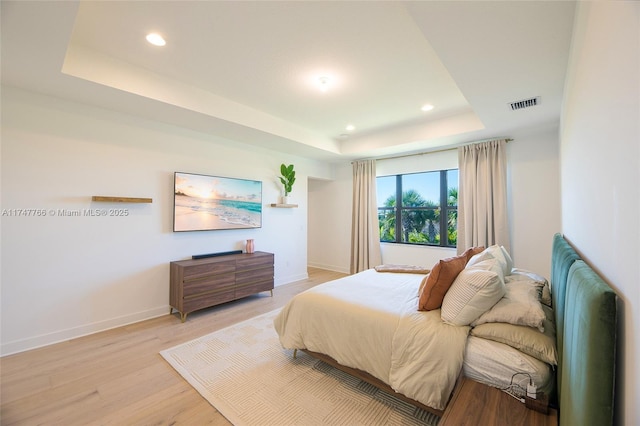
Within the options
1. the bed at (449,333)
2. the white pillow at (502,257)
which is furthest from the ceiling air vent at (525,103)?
the bed at (449,333)

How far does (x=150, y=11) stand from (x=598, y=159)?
2.80 meters

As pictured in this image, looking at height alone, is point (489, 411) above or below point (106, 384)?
above

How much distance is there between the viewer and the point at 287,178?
499 cm

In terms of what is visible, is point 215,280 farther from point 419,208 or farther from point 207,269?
point 419,208

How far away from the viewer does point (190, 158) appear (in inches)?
153

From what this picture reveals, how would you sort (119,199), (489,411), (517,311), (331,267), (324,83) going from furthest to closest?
(331,267) < (119,199) < (324,83) < (517,311) < (489,411)

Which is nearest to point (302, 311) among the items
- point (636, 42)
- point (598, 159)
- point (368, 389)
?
point (368, 389)

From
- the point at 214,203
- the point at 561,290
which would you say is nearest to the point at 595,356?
the point at 561,290

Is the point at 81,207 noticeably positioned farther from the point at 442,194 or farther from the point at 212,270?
the point at 442,194

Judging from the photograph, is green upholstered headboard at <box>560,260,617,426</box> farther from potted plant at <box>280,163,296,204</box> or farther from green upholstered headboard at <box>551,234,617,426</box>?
potted plant at <box>280,163,296,204</box>

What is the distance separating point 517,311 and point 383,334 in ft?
2.69

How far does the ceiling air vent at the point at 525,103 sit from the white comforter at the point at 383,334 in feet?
7.43

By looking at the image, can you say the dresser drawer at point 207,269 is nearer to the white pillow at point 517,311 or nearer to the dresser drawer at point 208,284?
the dresser drawer at point 208,284

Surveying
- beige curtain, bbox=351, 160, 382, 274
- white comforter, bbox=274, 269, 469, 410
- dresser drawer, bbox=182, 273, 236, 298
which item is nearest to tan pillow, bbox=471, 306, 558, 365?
white comforter, bbox=274, 269, 469, 410
